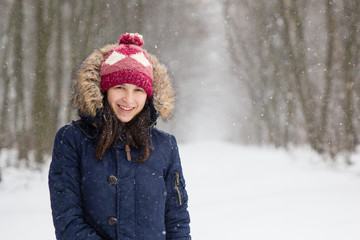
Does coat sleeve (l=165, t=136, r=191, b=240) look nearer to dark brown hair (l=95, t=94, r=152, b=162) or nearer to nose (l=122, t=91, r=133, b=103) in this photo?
dark brown hair (l=95, t=94, r=152, b=162)

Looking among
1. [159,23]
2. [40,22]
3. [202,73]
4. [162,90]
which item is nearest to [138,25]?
[159,23]

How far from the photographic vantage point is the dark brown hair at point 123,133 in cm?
174

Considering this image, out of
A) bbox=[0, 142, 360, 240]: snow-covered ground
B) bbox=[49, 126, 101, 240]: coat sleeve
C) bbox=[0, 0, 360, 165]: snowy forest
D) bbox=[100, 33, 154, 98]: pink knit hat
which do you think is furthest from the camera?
bbox=[0, 0, 360, 165]: snowy forest

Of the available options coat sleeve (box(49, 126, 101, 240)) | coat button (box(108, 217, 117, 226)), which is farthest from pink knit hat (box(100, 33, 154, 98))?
coat button (box(108, 217, 117, 226))

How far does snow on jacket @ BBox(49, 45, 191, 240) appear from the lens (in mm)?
1638

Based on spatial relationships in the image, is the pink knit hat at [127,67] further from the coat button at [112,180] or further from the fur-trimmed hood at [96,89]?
the coat button at [112,180]

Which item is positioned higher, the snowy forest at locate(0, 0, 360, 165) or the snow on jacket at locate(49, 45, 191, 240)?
the snowy forest at locate(0, 0, 360, 165)

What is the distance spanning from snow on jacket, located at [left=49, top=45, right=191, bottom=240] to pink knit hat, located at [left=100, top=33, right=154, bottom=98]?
0.19 ft

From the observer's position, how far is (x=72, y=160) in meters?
1.71

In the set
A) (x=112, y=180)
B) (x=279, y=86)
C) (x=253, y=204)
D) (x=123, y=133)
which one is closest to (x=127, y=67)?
(x=123, y=133)

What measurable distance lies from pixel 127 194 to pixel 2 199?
17.0ft

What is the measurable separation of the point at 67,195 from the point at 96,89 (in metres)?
0.54

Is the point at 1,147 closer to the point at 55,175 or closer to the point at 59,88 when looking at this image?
the point at 59,88

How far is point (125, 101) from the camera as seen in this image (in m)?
1.86
